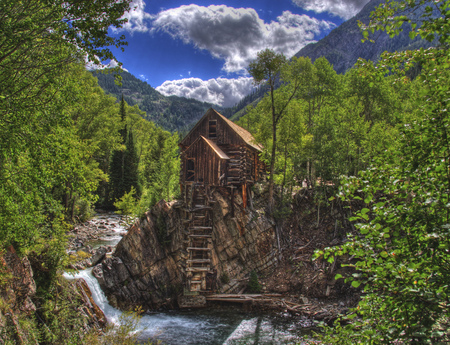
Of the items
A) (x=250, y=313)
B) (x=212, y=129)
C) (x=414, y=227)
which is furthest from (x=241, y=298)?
(x=414, y=227)

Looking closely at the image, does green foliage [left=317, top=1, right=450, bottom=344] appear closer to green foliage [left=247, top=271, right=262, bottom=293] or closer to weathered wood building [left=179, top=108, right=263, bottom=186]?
green foliage [left=247, top=271, right=262, bottom=293]

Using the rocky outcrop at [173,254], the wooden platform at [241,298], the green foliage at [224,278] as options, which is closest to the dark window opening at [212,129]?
the rocky outcrop at [173,254]

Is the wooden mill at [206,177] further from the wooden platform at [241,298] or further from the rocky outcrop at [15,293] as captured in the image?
the rocky outcrop at [15,293]

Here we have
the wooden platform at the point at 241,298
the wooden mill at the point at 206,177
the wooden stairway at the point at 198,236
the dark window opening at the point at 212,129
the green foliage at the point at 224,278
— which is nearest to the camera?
the wooden platform at the point at 241,298

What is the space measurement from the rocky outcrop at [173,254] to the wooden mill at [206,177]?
2.34 feet

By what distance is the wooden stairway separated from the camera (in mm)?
20688

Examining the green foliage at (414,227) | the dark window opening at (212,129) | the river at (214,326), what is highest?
the dark window opening at (212,129)

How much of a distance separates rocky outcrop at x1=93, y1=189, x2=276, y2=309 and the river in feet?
4.66

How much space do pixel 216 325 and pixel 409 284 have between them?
16.5m

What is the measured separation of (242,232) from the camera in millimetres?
22719

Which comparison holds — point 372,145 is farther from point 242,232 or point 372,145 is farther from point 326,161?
point 242,232

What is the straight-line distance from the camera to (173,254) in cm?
2250

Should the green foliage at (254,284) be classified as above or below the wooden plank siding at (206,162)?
below

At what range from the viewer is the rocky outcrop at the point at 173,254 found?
2089 centimetres
